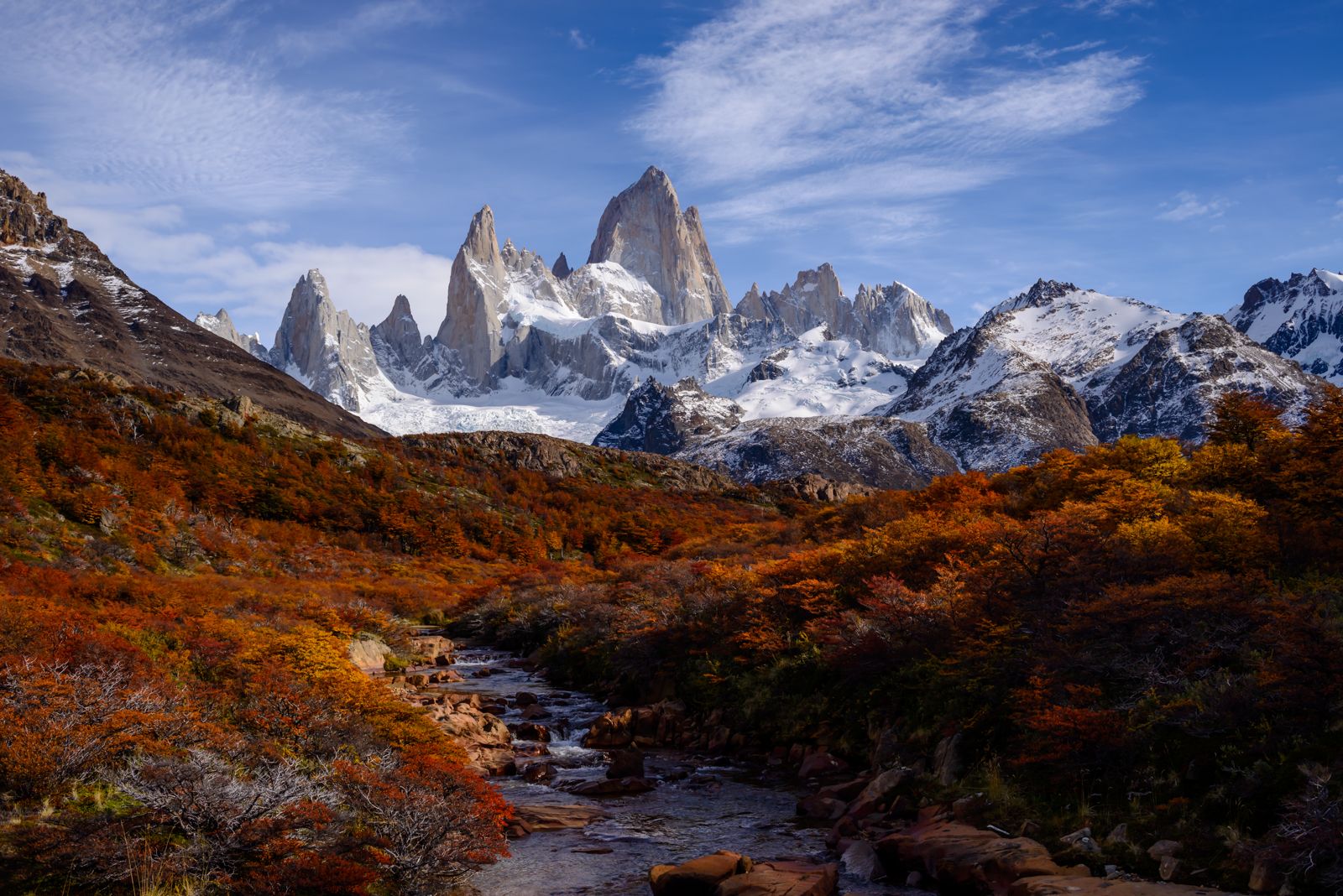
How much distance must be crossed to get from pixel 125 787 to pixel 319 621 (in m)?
19.8

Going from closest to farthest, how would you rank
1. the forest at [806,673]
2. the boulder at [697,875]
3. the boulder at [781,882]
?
1. the forest at [806,673]
2. the boulder at [781,882]
3. the boulder at [697,875]

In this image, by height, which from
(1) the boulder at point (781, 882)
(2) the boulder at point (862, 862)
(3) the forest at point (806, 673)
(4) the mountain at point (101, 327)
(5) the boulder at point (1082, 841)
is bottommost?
(2) the boulder at point (862, 862)

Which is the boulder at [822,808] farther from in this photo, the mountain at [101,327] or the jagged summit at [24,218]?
the jagged summit at [24,218]

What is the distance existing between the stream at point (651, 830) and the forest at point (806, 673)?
1320 mm

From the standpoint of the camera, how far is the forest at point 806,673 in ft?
39.3

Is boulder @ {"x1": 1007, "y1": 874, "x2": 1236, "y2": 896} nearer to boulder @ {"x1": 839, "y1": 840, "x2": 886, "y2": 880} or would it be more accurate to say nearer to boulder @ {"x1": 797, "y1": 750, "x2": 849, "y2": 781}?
boulder @ {"x1": 839, "y1": 840, "x2": 886, "y2": 880}

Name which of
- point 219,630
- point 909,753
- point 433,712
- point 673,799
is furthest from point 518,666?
point 909,753

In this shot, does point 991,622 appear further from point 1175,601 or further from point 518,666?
point 518,666

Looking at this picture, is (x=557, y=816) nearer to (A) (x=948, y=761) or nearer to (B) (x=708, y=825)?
(B) (x=708, y=825)

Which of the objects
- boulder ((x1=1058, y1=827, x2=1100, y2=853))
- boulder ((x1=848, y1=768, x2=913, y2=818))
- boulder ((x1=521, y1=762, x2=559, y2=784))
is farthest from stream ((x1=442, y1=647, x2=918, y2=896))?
boulder ((x1=1058, y1=827, x2=1100, y2=853))

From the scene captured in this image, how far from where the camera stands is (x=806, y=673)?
78.6ft

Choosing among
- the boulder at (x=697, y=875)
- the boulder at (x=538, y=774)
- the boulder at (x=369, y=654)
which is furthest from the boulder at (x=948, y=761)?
the boulder at (x=369, y=654)

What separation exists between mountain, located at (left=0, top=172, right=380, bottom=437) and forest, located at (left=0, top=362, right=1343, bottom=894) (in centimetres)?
12386

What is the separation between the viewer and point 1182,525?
72.4 ft
